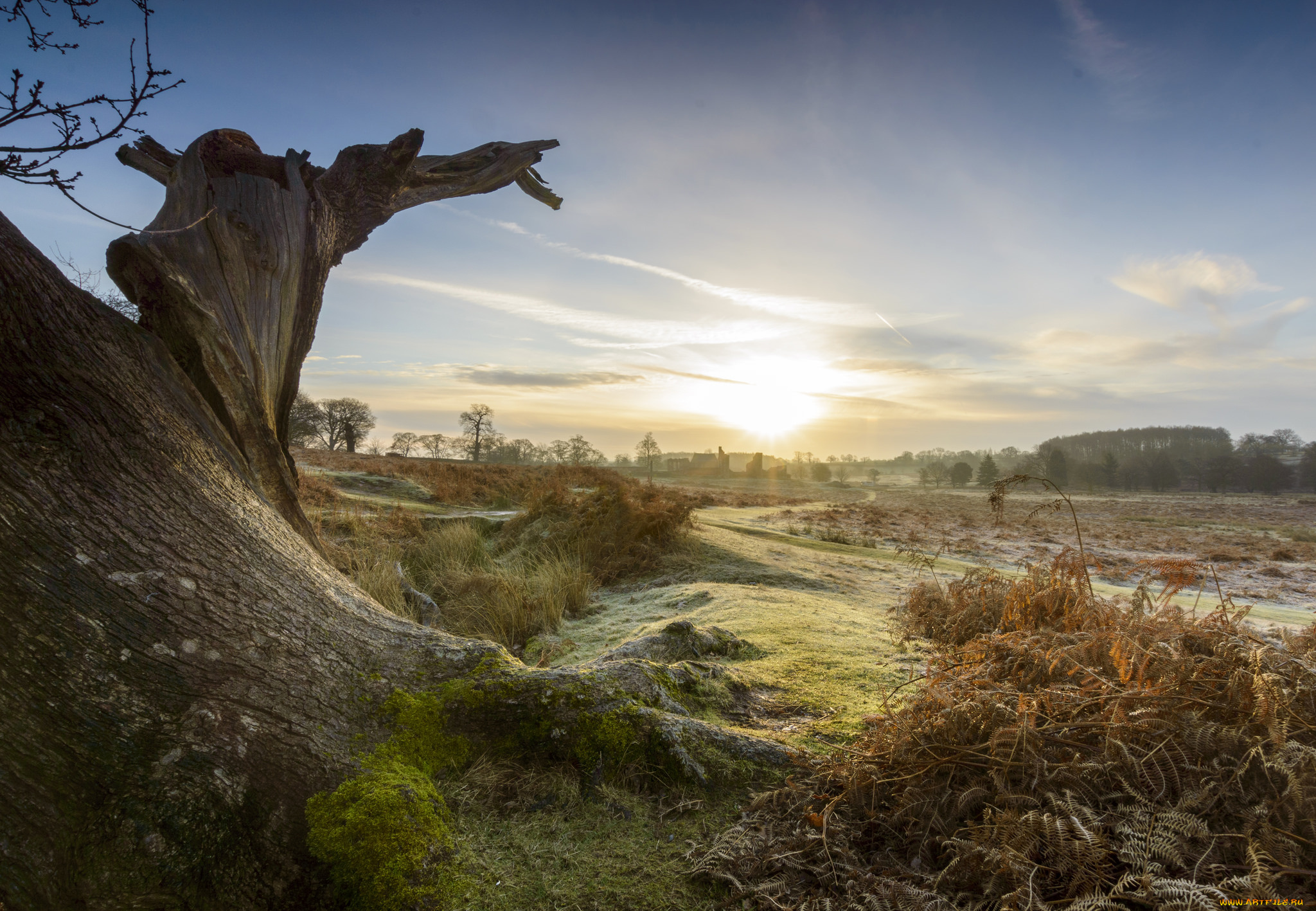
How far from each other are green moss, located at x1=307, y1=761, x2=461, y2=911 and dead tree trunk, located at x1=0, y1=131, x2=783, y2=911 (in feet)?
0.32

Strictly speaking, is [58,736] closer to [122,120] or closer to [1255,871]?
[122,120]

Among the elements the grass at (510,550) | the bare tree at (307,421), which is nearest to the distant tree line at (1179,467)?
the grass at (510,550)

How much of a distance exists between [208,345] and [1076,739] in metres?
4.79

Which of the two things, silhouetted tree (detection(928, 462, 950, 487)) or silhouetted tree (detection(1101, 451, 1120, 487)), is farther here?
silhouetted tree (detection(928, 462, 950, 487))

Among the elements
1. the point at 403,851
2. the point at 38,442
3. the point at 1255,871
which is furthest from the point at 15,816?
the point at 1255,871

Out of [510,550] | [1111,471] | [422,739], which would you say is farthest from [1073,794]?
[1111,471]

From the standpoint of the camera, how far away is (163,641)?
86.2 inches

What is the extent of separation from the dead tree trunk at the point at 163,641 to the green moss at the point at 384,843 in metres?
0.10

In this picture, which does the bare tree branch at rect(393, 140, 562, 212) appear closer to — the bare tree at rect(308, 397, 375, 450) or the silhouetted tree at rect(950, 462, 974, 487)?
the bare tree at rect(308, 397, 375, 450)

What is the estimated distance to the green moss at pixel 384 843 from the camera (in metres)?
2.00

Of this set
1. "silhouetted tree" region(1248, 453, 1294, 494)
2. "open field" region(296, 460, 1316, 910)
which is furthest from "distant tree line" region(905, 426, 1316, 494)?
"open field" region(296, 460, 1316, 910)

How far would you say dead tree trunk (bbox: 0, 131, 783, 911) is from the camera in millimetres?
1893

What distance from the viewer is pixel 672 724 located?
290 centimetres

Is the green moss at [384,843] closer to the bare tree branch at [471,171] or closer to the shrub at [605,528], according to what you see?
the bare tree branch at [471,171]
